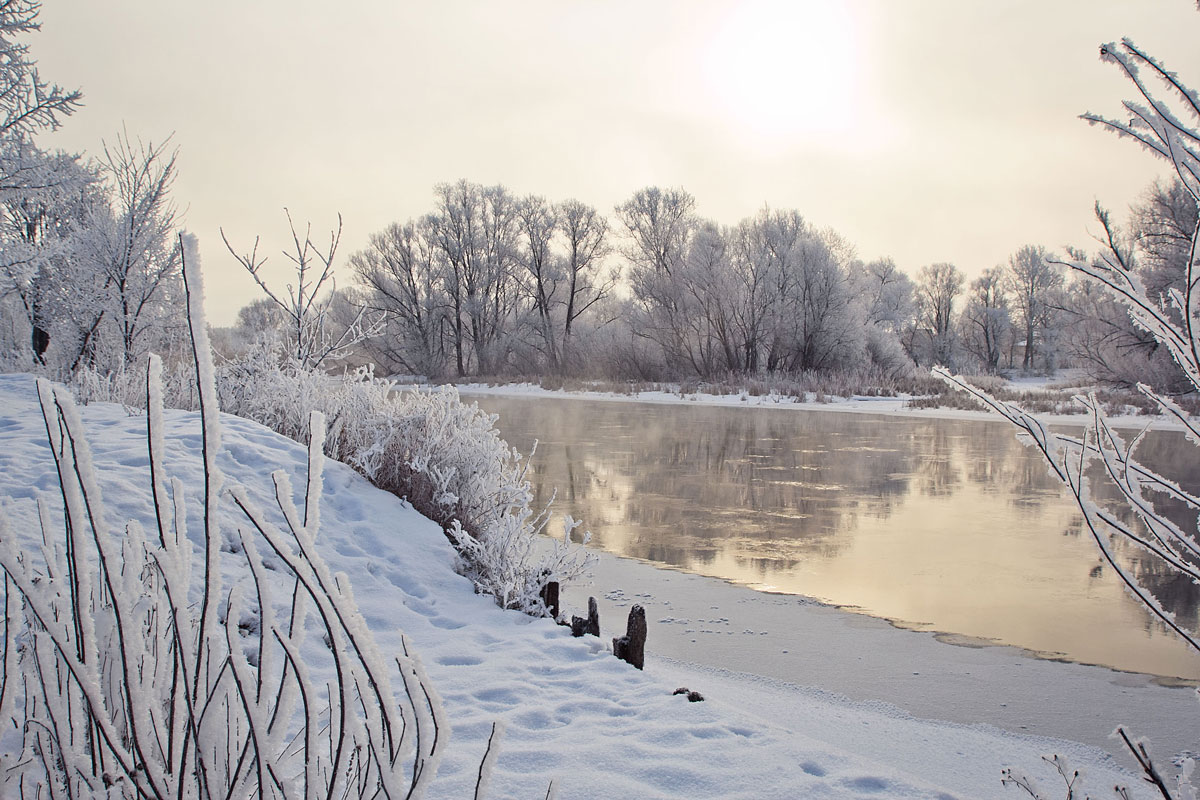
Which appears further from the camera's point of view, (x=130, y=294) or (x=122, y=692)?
(x=130, y=294)

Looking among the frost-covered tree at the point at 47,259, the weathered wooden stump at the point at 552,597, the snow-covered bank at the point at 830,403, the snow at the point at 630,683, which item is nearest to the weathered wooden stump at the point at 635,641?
the snow at the point at 630,683

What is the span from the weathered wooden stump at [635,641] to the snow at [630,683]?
0.39 ft

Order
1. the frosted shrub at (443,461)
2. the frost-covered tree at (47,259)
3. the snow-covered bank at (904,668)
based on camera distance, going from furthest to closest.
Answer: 1. the frost-covered tree at (47,259)
2. the frosted shrub at (443,461)
3. the snow-covered bank at (904,668)

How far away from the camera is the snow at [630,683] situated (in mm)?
3039

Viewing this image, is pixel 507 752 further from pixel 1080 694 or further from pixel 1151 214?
pixel 1151 214

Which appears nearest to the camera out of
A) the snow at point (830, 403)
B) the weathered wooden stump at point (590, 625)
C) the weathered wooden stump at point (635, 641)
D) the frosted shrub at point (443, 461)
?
the weathered wooden stump at point (635, 641)


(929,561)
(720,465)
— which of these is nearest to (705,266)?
(720,465)

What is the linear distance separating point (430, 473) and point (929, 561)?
4.76 metres

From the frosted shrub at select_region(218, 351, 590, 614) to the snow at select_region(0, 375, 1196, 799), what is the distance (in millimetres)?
272

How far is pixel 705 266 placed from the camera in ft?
125

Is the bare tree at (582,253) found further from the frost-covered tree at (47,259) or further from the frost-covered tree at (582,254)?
the frost-covered tree at (47,259)

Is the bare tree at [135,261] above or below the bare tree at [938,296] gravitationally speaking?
below

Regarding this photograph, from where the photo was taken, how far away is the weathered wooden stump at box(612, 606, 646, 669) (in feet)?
14.2

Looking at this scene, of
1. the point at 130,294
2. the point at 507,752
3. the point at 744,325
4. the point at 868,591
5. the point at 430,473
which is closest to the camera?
the point at 507,752
